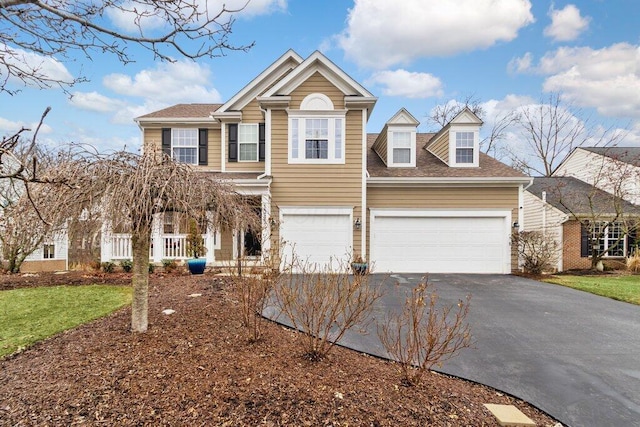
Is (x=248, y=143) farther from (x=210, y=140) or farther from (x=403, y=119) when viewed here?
(x=403, y=119)

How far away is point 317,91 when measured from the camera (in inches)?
451

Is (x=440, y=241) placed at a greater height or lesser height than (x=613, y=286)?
greater

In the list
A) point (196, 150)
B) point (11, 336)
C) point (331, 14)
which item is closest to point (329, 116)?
point (331, 14)

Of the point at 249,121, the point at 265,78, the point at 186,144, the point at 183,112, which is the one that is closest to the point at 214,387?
the point at 249,121

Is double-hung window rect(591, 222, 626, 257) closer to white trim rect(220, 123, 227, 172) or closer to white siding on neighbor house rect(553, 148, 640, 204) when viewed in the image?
white siding on neighbor house rect(553, 148, 640, 204)

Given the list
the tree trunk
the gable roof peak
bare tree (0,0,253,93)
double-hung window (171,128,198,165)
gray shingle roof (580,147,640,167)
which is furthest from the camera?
gray shingle roof (580,147,640,167)

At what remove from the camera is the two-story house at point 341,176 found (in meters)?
11.4

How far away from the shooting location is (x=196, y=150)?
13.5 m

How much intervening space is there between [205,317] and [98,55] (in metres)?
4.34

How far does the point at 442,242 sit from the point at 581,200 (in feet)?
31.4

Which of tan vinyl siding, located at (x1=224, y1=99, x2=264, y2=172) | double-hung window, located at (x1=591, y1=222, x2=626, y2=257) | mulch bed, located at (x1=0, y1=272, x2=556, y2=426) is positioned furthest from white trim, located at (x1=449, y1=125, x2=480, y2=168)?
mulch bed, located at (x1=0, y1=272, x2=556, y2=426)

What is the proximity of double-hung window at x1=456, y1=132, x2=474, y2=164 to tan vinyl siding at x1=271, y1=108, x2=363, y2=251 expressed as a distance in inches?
179

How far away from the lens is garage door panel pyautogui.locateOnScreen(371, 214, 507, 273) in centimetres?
1220

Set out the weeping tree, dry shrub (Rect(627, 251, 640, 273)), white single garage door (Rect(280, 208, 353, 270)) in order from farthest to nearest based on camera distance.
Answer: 1. dry shrub (Rect(627, 251, 640, 273))
2. white single garage door (Rect(280, 208, 353, 270))
3. the weeping tree
